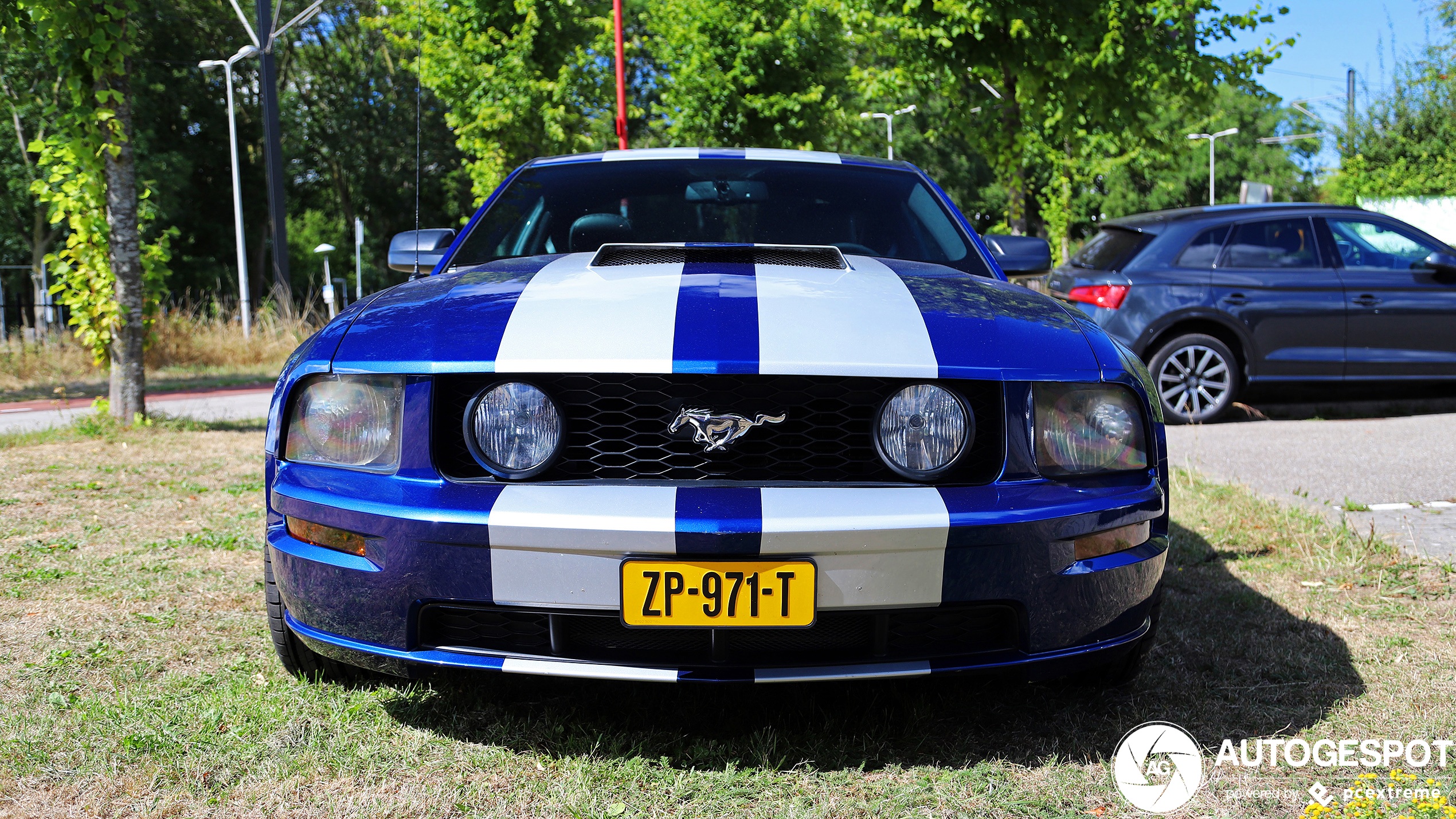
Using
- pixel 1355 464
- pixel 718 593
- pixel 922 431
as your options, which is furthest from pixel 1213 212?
pixel 718 593

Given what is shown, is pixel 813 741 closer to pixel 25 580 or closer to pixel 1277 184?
pixel 25 580

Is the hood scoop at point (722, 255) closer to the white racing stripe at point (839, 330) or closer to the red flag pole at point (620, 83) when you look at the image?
the white racing stripe at point (839, 330)

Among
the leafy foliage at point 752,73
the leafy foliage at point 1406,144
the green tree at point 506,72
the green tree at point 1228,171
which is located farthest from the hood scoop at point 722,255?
the green tree at point 1228,171

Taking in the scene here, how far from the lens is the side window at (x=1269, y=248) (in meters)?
7.56

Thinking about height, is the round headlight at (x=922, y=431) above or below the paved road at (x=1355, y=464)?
above

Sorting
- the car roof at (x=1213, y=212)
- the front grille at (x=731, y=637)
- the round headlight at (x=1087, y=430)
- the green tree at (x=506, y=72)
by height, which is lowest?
the front grille at (x=731, y=637)

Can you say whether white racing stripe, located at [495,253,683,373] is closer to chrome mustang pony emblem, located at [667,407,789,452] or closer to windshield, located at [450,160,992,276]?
chrome mustang pony emblem, located at [667,407,789,452]

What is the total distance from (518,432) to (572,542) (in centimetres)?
28

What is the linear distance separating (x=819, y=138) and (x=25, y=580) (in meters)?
15.8

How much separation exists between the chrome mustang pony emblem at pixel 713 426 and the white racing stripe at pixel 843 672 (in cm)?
43

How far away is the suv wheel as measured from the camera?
7504 millimetres

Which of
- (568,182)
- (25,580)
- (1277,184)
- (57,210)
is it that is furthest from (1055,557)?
(1277,184)

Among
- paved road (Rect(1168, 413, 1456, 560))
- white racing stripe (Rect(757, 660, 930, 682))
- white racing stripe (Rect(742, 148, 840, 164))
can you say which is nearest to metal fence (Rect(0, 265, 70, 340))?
white racing stripe (Rect(742, 148, 840, 164))

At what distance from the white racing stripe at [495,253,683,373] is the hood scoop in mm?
175
